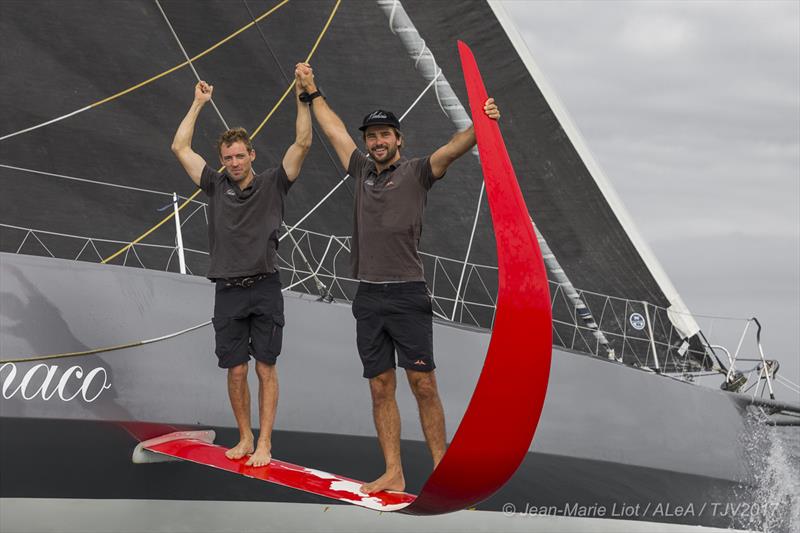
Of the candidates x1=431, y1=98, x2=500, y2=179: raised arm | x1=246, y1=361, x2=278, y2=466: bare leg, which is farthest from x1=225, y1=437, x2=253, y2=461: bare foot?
x1=431, y1=98, x2=500, y2=179: raised arm

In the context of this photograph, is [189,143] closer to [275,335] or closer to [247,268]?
[247,268]

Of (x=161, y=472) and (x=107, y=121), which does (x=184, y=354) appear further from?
(x=107, y=121)

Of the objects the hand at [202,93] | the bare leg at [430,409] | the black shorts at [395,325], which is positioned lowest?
the bare leg at [430,409]

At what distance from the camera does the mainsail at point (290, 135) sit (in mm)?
7566

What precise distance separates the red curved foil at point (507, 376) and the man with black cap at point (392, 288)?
1.60 ft

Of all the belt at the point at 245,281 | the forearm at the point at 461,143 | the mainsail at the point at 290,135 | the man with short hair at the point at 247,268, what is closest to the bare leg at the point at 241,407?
Result: the man with short hair at the point at 247,268

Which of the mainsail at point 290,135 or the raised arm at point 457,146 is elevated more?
the mainsail at point 290,135

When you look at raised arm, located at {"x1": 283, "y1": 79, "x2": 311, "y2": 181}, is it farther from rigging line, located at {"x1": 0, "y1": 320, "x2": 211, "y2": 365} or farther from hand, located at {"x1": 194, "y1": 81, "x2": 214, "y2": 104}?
rigging line, located at {"x1": 0, "y1": 320, "x2": 211, "y2": 365}

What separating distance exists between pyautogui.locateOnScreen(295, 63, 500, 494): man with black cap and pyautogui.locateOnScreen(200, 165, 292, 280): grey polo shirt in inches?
20.8

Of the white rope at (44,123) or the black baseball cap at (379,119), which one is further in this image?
the white rope at (44,123)

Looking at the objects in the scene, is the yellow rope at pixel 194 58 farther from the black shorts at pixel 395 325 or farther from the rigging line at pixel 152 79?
the black shorts at pixel 395 325

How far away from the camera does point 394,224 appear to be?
16.2 feet

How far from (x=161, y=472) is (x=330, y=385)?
3.26 feet

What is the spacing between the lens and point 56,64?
297 inches
